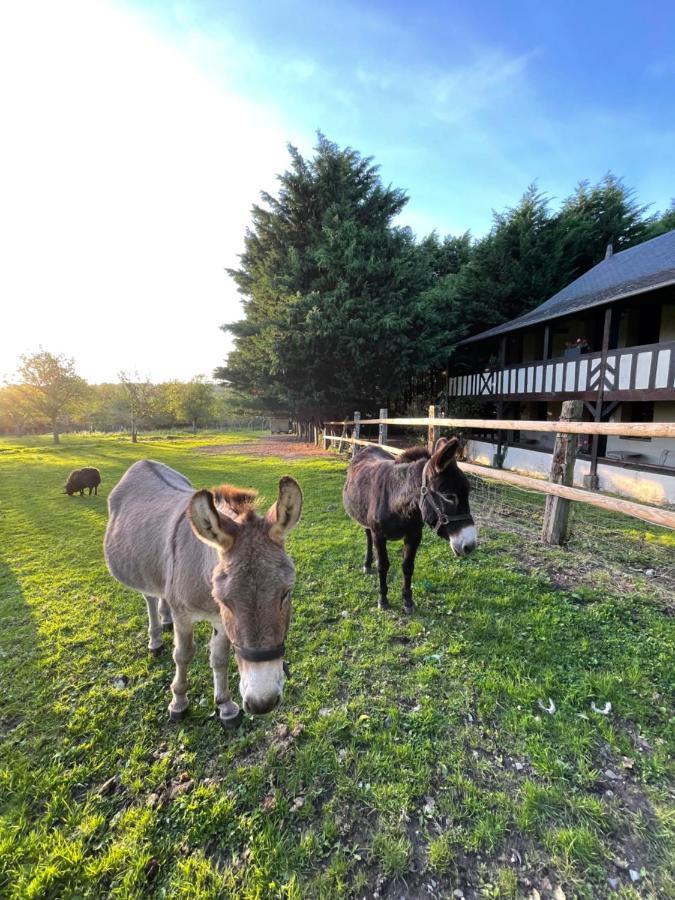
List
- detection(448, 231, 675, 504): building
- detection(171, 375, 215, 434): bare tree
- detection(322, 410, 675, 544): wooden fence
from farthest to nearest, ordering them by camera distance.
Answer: detection(171, 375, 215, 434): bare tree
detection(448, 231, 675, 504): building
detection(322, 410, 675, 544): wooden fence

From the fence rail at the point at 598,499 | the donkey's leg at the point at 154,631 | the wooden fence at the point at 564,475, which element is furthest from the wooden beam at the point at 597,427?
the donkey's leg at the point at 154,631

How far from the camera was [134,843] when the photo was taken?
5.90 ft

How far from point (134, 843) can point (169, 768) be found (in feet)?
1.37

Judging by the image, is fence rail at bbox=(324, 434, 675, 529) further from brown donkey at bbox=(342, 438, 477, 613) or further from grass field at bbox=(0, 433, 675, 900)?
grass field at bbox=(0, 433, 675, 900)

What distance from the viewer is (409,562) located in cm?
371

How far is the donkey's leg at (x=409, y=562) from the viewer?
3.64 metres

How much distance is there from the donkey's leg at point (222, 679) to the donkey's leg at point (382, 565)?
5.90ft

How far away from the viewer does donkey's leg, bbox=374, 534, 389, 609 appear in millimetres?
3773

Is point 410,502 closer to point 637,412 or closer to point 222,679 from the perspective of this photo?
point 222,679

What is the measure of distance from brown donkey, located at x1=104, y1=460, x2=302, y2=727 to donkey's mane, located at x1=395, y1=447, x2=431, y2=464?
6.70 ft

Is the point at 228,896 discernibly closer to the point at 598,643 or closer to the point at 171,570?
the point at 171,570

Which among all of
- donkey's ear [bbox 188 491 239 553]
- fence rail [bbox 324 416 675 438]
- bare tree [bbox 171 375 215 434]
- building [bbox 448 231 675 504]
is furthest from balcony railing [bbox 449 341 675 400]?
bare tree [bbox 171 375 215 434]

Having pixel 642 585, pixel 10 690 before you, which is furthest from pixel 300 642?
pixel 642 585

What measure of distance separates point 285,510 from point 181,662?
5.51 ft
